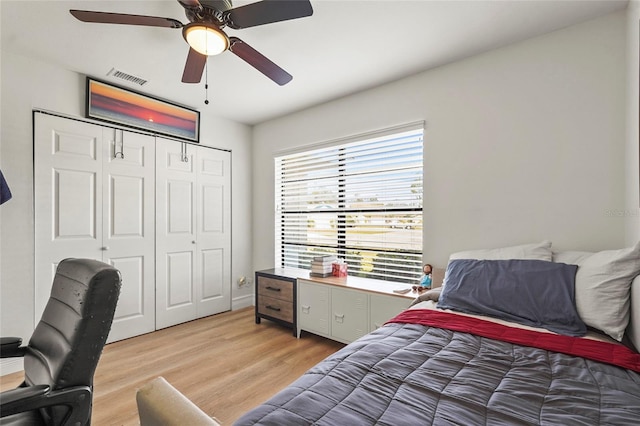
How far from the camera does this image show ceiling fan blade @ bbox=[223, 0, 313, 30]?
4.73 ft

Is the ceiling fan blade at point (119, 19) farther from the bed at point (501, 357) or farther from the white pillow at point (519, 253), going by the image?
the white pillow at point (519, 253)

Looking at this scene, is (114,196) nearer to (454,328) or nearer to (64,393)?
(64,393)

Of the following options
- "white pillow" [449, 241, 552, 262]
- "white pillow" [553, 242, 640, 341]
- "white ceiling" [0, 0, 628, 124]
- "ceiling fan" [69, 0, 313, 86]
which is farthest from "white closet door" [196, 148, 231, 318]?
"white pillow" [553, 242, 640, 341]

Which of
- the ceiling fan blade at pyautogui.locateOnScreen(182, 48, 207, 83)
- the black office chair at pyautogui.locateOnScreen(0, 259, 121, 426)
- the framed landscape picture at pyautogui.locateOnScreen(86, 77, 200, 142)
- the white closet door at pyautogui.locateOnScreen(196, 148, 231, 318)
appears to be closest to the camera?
the black office chair at pyautogui.locateOnScreen(0, 259, 121, 426)

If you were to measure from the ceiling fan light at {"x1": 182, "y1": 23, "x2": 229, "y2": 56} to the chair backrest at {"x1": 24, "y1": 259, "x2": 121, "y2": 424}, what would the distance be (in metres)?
1.30

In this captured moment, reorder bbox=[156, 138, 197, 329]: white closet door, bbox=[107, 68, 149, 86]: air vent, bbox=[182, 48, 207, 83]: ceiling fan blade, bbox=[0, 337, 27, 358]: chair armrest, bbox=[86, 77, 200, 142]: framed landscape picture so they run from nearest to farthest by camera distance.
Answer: bbox=[0, 337, 27, 358]: chair armrest → bbox=[182, 48, 207, 83]: ceiling fan blade → bbox=[107, 68, 149, 86]: air vent → bbox=[86, 77, 200, 142]: framed landscape picture → bbox=[156, 138, 197, 329]: white closet door

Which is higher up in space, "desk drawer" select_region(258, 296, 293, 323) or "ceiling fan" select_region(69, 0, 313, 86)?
"ceiling fan" select_region(69, 0, 313, 86)

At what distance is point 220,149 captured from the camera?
13.2ft

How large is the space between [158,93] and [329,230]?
2.42 metres

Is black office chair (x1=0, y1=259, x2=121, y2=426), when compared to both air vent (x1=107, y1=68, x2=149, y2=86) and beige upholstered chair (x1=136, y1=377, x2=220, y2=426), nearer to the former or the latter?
beige upholstered chair (x1=136, y1=377, x2=220, y2=426)

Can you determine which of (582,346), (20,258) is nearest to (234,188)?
(20,258)

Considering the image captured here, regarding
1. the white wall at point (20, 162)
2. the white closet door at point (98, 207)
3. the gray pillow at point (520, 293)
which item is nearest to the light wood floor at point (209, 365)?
the white closet door at point (98, 207)

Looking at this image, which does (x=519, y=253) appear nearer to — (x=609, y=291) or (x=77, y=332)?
(x=609, y=291)

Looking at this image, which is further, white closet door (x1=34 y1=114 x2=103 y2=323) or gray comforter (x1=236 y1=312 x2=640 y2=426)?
white closet door (x1=34 y1=114 x2=103 y2=323)
